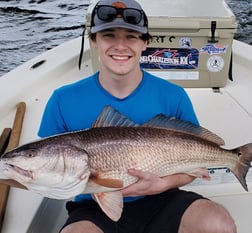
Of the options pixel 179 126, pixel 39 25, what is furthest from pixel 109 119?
pixel 39 25

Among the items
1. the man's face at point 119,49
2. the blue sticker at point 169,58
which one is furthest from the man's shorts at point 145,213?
the blue sticker at point 169,58

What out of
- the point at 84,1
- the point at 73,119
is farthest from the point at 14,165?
the point at 84,1

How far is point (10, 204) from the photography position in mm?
2250

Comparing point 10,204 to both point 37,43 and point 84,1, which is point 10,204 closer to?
point 37,43

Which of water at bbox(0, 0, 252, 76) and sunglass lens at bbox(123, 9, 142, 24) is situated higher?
sunglass lens at bbox(123, 9, 142, 24)

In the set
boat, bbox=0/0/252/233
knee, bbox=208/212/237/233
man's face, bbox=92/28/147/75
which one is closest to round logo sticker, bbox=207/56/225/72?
boat, bbox=0/0/252/233

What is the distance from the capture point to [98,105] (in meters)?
1.99

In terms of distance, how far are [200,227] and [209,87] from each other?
6.26 feet

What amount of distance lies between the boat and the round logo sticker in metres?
0.17

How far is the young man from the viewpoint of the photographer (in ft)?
6.10

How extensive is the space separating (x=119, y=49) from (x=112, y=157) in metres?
0.48

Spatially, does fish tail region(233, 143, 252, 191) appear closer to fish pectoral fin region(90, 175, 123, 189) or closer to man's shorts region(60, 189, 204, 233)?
man's shorts region(60, 189, 204, 233)

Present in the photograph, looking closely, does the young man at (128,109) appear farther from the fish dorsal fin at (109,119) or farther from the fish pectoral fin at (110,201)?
the fish dorsal fin at (109,119)

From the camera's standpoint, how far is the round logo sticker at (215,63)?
11.2 ft
